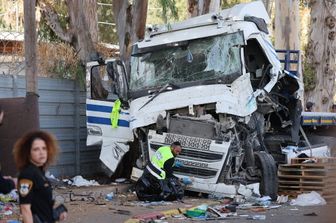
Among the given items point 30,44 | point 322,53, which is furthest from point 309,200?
point 322,53

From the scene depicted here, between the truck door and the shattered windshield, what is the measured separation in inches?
17.8

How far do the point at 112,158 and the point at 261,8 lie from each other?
427 cm

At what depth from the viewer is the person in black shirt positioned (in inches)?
191

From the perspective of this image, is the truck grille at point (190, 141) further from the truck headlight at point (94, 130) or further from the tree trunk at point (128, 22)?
the tree trunk at point (128, 22)

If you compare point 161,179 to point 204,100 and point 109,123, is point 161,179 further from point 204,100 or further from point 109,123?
point 109,123

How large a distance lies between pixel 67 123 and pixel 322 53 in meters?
13.5

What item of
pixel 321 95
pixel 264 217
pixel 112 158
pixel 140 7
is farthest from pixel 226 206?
pixel 321 95

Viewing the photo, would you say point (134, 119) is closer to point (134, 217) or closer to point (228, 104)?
point (228, 104)

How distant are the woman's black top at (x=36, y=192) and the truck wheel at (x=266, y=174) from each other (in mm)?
7031

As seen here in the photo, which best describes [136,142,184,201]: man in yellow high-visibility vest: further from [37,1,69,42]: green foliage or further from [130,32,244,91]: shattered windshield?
[37,1,69,42]: green foliage

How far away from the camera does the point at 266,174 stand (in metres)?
11.6

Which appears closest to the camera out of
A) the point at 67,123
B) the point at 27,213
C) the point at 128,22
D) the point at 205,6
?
the point at 27,213

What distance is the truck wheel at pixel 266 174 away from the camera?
37.9 ft

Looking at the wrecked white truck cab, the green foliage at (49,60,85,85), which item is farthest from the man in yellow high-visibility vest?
the green foliage at (49,60,85,85)
